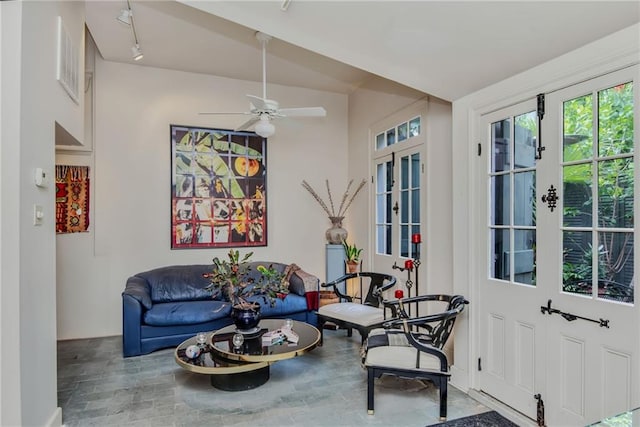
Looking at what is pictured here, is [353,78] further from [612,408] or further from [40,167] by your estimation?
[612,408]

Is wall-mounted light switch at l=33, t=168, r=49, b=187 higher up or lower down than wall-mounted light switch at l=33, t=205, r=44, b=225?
higher up

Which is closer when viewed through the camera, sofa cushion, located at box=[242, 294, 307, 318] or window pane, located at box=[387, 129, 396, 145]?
sofa cushion, located at box=[242, 294, 307, 318]

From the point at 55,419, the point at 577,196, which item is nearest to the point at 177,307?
the point at 55,419

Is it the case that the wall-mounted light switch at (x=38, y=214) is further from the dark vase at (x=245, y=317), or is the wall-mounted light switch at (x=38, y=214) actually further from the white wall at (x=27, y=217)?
the dark vase at (x=245, y=317)

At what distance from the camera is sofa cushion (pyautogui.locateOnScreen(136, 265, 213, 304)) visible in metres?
4.39

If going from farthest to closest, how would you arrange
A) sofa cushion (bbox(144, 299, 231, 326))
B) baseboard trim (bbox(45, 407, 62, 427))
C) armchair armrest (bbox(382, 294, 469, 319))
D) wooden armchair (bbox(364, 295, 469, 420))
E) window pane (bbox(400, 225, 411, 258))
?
window pane (bbox(400, 225, 411, 258)) < sofa cushion (bbox(144, 299, 231, 326)) < armchair armrest (bbox(382, 294, 469, 319)) < wooden armchair (bbox(364, 295, 469, 420)) < baseboard trim (bbox(45, 407, 62, 427))

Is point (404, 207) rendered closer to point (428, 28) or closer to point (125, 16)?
point (428, 28)

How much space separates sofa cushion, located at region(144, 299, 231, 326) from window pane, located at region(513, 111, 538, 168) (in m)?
3.30

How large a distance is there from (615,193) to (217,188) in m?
4.30

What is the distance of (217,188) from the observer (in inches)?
197

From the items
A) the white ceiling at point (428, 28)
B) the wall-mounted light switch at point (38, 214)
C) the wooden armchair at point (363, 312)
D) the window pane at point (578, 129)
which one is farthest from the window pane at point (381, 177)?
the wall-mounted light switch at point (38, 214)

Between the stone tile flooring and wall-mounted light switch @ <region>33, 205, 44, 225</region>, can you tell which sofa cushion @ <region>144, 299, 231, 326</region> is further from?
wall-mounted light switch @ <region>33, 205, 44, 225</region>

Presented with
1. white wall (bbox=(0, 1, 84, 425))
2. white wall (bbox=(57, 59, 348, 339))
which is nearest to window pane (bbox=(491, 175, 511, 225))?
white wall (bbox=(57, 59, 348, 339))

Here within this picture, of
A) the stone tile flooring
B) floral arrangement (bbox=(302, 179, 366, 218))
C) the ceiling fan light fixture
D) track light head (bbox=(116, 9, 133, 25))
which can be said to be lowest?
the stone tile flooring
